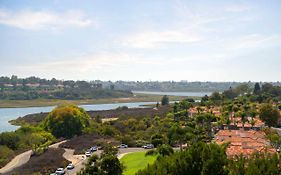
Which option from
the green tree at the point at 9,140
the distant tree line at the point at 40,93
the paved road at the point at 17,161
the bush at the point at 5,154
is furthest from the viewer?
the distant tree line at the point at 40,93

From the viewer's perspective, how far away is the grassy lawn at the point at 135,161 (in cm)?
3647

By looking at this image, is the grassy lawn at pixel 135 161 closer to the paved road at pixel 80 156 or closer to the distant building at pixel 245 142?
the paved road at pixel 80 156

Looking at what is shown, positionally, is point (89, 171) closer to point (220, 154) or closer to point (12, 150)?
point (220, 154)

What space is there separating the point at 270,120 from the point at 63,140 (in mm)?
30253

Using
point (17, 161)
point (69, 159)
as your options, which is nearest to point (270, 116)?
point (69, 159)

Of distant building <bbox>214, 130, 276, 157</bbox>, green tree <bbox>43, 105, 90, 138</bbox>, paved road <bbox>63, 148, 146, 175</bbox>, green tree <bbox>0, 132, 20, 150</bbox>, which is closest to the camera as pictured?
distant building <bbox>214, 130, 276, 157</bbox>

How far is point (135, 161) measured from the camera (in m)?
41.1

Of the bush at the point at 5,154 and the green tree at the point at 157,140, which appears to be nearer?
the bush at the point at 5,154

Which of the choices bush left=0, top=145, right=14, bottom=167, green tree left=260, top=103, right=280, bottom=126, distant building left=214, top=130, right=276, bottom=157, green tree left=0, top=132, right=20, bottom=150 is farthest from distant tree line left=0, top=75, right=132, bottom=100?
distant building left=214, top=130, right=276, bottom=157

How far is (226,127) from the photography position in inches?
2451

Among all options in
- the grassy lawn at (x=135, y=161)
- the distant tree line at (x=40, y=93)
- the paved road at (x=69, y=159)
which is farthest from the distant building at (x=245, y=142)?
the distant tree line at (x=40, y=93)

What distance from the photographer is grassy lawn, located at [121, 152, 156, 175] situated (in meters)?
36.5

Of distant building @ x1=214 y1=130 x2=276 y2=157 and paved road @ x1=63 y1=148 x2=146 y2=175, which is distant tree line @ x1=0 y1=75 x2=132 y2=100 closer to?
paved road @ x1=63 y1=148 x2=146 y2=175

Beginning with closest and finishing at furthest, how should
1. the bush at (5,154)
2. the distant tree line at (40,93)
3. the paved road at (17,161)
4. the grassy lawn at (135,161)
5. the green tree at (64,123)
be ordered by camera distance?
the grassy lawn at (135,161) < the paved road at (17,161) < the bush at (5,154) < the green tree at (64,123) < the distant tree line at (40,93)
